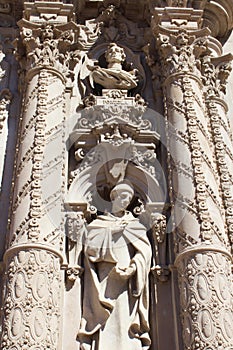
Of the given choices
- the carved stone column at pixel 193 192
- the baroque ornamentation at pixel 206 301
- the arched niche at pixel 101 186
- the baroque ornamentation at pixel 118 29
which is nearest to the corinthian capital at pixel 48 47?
the baroque ornamentation at pixel 118 29

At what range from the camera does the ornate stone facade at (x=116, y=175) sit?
6.30m

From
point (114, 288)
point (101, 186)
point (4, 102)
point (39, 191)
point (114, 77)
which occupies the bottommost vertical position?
point (114, 288)

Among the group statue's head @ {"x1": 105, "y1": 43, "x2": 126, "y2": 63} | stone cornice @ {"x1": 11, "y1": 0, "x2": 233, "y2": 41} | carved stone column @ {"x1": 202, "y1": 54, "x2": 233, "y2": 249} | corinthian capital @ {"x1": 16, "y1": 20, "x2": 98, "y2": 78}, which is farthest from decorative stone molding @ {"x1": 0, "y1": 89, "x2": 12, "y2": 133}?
carved stone column @ {"x1": 202, "y1": 54, "x2": 233, "y2": 249}

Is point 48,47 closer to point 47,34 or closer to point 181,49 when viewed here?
point 47,34

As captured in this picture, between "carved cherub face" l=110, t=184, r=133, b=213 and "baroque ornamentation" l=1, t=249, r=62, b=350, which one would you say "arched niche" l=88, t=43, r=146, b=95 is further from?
"baroque ornamentation" l=1, t=249, r=62, b=350

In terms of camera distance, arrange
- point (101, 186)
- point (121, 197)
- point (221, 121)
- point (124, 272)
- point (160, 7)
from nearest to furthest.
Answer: point (124, 272)
point (121, 197)
point (101, 186)
point (221, 121)
point (160, 7)

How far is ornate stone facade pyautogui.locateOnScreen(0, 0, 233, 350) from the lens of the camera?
6299mm

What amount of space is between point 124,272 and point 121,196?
1.11 metres

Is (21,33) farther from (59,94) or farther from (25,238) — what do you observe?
(25,238)

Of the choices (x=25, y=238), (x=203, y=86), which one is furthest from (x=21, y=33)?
(x=25, y=238)

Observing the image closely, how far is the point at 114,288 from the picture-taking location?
21.8 ft

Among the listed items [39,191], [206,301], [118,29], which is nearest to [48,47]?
[118,29]

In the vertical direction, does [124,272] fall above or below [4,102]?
below

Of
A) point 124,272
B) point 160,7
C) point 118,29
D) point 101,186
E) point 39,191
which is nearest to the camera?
point 124,272
